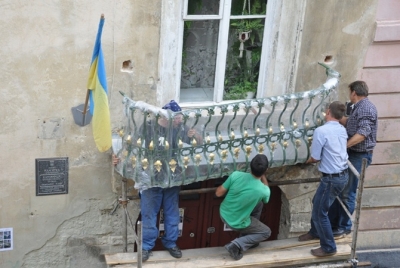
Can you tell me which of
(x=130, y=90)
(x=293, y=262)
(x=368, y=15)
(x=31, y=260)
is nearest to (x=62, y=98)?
(x=130, y=90)

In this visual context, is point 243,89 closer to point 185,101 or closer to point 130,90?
point 185,101

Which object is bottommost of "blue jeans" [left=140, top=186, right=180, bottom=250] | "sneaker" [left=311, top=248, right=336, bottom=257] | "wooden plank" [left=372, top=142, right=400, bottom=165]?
"sneaker" [left=311, top=248, right=336, bottom=257]

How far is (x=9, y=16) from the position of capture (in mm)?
8055

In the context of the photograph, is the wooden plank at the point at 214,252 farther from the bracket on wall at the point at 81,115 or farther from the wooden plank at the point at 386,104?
the wooden plank at the point at 386,104

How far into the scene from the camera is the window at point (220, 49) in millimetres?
8836

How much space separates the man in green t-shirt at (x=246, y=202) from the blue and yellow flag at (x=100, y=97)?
A: 4.32 ft

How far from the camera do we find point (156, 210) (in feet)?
27.5

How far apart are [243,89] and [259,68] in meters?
0.30

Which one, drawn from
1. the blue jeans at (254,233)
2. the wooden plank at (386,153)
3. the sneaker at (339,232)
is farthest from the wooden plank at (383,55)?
the blue jeans at (254,233)

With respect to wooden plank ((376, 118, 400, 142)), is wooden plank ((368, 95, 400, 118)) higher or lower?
higher

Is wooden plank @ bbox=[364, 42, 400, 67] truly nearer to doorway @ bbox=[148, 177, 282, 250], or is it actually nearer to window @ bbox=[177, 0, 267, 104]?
window @ bbox=[177, 0, 267, 104]

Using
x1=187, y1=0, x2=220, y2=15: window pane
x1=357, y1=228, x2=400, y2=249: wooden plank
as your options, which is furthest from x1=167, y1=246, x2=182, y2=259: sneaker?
x1=357, y1=228, x2=400, y2=249: wooden plank

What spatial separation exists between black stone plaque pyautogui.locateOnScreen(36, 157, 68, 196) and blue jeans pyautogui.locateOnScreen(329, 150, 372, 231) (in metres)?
2.99

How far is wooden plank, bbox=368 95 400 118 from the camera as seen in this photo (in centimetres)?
978
